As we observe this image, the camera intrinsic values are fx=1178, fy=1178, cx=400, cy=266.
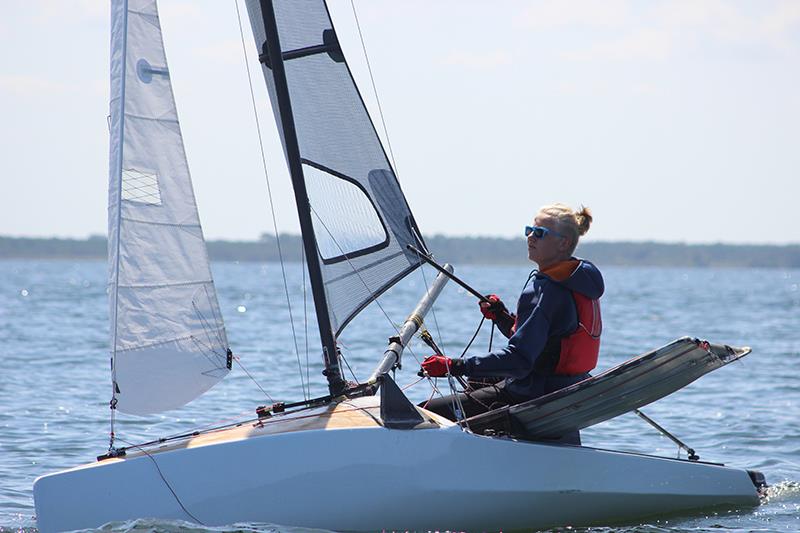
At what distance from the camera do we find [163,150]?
212 inches

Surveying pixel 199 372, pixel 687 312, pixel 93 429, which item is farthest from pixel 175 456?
pixel 687 312

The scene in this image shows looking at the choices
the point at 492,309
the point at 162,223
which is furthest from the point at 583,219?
the point at 162,223

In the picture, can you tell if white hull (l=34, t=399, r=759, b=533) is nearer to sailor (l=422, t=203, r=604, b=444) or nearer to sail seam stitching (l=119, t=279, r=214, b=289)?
sailor (l=422, t=203, r=604, b=444)

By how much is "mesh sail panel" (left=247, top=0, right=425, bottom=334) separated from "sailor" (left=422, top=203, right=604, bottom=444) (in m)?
0.85

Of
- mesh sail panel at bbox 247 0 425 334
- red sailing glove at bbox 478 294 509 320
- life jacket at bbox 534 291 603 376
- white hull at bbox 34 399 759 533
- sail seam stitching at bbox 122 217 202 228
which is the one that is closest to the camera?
white hull at bbox 34 399 759 533

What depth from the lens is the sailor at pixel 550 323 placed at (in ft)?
16.3

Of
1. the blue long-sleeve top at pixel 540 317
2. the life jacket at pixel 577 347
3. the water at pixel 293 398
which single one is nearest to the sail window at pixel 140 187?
the water at pixel 293 398

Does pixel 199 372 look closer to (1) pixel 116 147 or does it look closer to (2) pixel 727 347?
(1) pixel 116 147

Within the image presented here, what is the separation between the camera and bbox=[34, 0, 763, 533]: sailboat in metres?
4.95

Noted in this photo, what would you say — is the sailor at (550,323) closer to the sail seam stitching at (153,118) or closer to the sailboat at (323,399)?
the sailboat at (323,399)

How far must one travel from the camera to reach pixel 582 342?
17.0 ft

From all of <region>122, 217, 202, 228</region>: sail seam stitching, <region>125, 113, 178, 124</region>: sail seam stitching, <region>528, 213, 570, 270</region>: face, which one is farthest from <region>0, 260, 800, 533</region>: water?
<region>125, 113, 178, 124</region>: sail seam stitching

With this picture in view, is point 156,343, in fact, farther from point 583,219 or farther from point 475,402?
point 583,219

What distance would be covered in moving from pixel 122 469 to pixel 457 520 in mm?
1447
